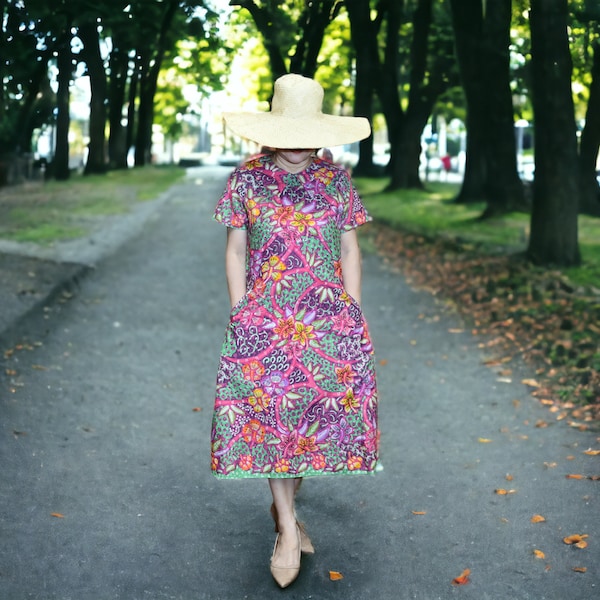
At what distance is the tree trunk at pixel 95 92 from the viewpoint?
1838 cm

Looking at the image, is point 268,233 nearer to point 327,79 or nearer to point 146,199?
point 146,199

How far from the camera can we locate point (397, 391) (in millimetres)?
8664

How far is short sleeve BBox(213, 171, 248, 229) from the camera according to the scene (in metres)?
4.68

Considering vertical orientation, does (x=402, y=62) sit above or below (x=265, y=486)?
above

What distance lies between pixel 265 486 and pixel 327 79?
46987mm

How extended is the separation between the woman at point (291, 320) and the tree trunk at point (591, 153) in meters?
19.7

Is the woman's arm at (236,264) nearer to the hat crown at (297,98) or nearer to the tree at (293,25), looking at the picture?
the hat crown at (297,98)

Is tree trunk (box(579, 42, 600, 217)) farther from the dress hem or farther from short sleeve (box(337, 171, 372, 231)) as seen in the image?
the dress hem

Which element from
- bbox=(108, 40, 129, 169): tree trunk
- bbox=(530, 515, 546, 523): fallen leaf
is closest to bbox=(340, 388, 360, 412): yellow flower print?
bbox=(530, 515, 546, 523): fallen leaf

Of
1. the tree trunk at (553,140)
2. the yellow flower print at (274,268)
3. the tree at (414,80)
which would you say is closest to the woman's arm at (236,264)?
the yellow flower print at (274,268)

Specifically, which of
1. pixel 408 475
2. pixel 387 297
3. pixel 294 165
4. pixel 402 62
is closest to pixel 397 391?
pixel 408 475

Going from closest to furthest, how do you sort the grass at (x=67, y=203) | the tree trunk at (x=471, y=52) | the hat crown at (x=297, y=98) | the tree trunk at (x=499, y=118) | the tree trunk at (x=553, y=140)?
the hat crown at (x=297, y=98), the tree trunk at (x=553, y=140), the grass at (x=67, y=203), the tree trunk at (x=499, y=118), the tree trunk at (x=471, y=52)

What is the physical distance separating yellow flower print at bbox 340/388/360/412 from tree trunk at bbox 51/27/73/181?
12.8 metres

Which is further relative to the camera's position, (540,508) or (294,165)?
(540,508)
